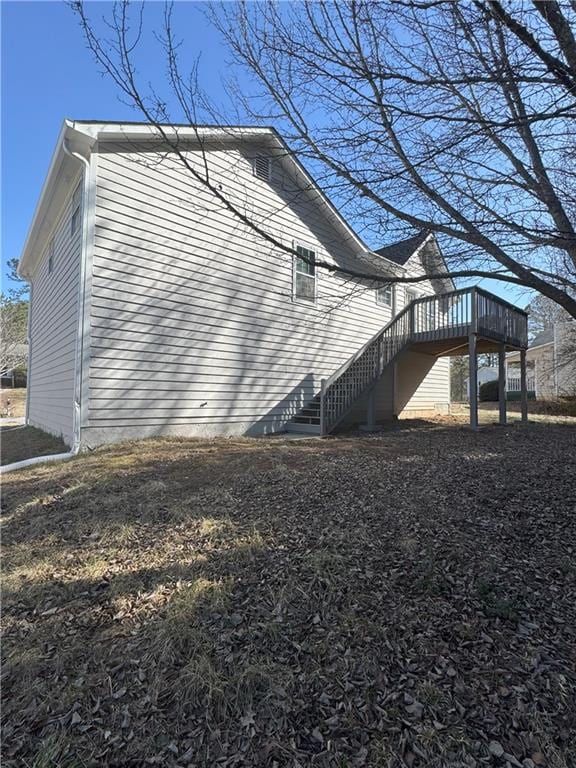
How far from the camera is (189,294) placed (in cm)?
802

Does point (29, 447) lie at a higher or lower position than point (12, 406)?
lower

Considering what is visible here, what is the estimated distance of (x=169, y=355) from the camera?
25.2 feet

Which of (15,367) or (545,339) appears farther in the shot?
(15,367)

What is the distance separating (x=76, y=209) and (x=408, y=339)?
8220 millimetres

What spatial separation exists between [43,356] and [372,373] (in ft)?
28.0

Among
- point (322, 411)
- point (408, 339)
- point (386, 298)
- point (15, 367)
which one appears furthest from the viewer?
point (15, 367)

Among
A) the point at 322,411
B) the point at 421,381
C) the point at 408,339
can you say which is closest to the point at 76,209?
the point at 322,411

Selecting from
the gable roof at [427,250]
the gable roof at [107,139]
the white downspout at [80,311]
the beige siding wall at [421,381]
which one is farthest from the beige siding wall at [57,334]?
the beige siding wall at [421,381]

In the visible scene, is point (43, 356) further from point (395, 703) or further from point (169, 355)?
point (395, 703)

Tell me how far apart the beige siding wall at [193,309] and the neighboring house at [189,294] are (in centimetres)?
2

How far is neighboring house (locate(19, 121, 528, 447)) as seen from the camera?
676 centimetres

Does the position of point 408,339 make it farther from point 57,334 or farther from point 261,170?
point 57,334

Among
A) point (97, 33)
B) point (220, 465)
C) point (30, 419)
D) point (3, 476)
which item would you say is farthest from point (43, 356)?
point (97, 33)

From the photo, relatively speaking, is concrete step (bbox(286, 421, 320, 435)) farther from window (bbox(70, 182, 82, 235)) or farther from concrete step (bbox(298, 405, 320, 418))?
window (bbox(70, 182, 82, 235))
